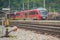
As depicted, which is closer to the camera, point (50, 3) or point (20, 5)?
point (50, 3)

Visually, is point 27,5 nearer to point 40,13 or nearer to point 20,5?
point 20,5

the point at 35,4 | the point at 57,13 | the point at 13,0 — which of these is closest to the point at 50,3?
the point at 35,4

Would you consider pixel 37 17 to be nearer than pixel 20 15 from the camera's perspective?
Yes

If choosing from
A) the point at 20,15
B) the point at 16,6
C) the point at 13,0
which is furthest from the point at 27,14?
the point at 13,0

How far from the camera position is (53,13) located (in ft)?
120

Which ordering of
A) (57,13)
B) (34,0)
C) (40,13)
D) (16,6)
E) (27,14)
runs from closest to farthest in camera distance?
1. (57,13)
2. (40,13)
3. (27,14)
4. (34,0)
5. (16,6)

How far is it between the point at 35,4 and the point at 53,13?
11.5 meters

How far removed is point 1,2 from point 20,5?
6.45 meters

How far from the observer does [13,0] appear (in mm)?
54781

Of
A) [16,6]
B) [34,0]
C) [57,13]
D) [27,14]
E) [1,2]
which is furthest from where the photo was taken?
[1,2]

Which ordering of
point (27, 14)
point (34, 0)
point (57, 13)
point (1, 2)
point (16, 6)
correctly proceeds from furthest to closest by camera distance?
point (1, 2)
point (16, 6)
point (34, 0)
point (27, 14)
point (57, 13)

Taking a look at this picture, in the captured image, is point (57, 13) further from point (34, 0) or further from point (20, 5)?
point (20, 5)

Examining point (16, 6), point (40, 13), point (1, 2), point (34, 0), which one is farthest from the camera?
point (1, 2)

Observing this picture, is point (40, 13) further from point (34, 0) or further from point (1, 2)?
point (1, 2)
